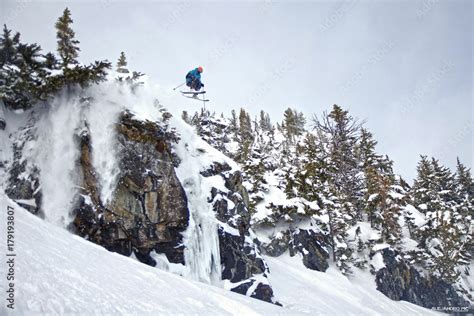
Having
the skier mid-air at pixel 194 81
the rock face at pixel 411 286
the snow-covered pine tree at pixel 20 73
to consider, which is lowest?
the rock face at pixel 411 286

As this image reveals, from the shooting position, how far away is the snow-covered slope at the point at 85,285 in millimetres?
4461

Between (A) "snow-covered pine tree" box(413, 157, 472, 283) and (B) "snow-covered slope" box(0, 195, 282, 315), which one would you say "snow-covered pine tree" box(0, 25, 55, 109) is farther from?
(A) "snow-covered pine tree" box(413, 157, 472, 283)

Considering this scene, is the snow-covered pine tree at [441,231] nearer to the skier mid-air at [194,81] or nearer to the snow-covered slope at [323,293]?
the snow-covered slope at [323,293]

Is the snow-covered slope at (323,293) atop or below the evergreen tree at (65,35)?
below

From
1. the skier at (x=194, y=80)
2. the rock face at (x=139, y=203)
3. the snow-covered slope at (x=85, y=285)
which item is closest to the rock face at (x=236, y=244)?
the rock face at (x=139, y=203)

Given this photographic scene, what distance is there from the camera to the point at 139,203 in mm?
15164

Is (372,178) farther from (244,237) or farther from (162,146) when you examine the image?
(162,146)

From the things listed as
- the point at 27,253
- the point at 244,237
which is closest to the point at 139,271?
the point at 27,253

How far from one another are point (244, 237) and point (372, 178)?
1918cm

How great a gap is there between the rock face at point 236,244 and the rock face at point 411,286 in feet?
51.1

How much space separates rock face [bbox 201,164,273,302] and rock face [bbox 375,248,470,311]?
15.6m

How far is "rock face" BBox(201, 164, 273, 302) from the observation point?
18.9 meters
